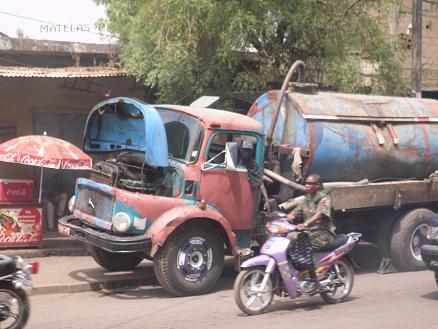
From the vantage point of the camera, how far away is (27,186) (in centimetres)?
1038

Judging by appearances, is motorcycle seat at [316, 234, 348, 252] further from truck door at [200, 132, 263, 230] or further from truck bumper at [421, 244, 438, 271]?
truck door at [200, 132, 263, 230]

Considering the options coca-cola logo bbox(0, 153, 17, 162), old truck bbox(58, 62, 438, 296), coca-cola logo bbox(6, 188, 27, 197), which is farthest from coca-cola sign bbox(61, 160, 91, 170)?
coca-cola logo bbox(6, 188, 27, 197)

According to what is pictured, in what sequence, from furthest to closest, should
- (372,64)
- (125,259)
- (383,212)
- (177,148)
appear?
(372,64)
(383,212)
(125,259)
(177,148)

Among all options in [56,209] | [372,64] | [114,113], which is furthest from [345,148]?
[56,209]

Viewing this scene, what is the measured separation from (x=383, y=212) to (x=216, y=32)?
4.42m

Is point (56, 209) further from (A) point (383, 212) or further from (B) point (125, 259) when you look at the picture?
(A) point (383, 212)

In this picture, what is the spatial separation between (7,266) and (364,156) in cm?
581

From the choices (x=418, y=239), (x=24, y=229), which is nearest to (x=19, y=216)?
(x=24, y=229)

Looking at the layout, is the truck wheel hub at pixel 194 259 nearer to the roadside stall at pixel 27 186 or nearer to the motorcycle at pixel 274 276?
the motorcycle at pixel 274 276

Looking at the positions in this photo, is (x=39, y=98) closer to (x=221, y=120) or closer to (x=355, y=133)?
(x=221, y=120)

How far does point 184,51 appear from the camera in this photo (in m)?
11.4

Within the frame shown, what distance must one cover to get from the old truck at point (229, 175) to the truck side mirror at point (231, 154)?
0.02 meters

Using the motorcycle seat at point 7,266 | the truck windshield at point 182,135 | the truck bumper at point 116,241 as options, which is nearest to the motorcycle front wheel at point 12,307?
the motorcycle seat at point 7,266

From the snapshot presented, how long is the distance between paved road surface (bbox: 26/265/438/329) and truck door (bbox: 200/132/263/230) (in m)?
1.05
